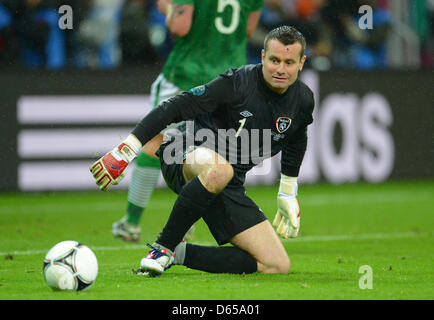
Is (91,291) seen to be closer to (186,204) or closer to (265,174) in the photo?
(186,204)

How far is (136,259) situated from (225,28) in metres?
2.01

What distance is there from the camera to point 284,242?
7.08 m

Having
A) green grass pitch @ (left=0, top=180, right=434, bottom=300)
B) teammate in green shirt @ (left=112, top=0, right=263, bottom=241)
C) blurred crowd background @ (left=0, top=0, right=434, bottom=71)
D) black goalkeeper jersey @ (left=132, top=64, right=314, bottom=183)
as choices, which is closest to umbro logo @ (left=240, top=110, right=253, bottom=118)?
black goalkeeper jersey @ (left=132, top=64, right=314, bottom=183)

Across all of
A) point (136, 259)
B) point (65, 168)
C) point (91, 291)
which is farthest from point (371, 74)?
point (91, 291)

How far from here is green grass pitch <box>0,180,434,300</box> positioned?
4.43 metres

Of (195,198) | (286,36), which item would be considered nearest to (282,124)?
(286,36)

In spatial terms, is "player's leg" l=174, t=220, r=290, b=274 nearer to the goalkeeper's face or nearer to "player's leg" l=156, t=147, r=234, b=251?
"player's leg" l=156, t=147, r=234, b=251

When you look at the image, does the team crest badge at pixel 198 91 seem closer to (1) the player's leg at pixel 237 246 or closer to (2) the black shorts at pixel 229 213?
(2) the black shorts at pixel 229 213

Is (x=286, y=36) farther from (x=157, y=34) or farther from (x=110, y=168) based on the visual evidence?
(x=157, y=34)

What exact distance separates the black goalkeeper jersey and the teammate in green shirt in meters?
1.42

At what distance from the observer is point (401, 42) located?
1193cm

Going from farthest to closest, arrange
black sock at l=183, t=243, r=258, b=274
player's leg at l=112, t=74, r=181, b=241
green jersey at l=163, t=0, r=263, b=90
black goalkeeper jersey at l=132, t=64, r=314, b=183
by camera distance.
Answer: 1. player's leg at l=112, t=74, r=181, b=241
2. green jersey at l=163, t=0, r=263, b=90
3. black sock at l=183, t=243, r=258, b=274
4. black goalkeeper jersey at l=132, t=64, r=314, b=183

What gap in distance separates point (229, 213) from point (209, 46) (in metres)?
2.00

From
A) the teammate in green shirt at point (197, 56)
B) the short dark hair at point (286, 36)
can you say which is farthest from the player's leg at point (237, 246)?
the teammate in green shirt at point (197, 56)
